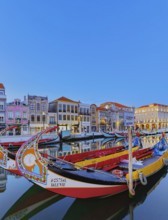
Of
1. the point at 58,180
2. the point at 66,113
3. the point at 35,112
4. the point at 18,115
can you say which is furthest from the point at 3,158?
the point at 66,113

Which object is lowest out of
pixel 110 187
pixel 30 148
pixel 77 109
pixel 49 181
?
pixel 110 187

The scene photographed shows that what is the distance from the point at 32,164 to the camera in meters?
6.70

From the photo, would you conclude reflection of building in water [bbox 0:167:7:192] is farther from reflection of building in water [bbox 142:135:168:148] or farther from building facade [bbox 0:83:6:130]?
building facade [bbox 0:83:6:130]

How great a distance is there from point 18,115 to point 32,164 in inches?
1436

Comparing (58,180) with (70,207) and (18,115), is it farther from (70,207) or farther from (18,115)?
(18,115)

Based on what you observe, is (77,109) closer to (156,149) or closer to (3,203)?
(156,149)

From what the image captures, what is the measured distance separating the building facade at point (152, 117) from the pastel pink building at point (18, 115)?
210 feet

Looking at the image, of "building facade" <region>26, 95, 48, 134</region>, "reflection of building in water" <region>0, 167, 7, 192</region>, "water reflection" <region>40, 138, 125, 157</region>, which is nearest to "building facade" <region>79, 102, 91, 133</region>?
"building facade" <region>26, 95, 48, 134</region>

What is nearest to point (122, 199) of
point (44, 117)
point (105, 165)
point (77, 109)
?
point (105, 165)

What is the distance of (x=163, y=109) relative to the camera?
323 ft

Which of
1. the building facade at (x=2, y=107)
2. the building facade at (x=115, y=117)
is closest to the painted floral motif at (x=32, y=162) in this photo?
the building facade at (x=2, y=107)

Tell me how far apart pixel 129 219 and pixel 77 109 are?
47.6m

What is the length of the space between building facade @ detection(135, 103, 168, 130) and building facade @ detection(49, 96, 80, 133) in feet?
162

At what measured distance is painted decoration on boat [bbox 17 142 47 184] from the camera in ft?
21.8
